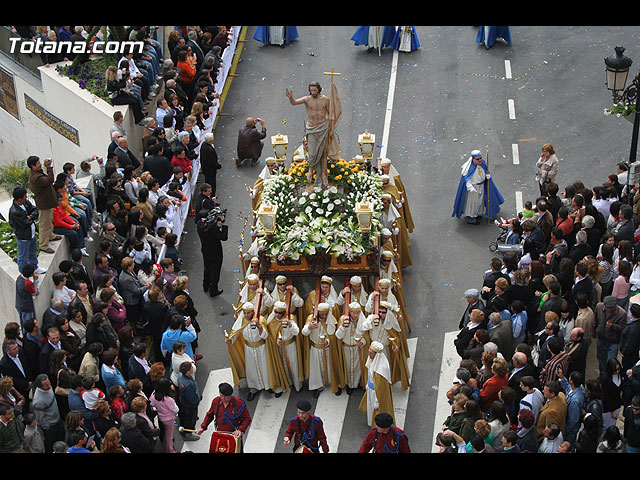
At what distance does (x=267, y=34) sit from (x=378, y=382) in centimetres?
1325

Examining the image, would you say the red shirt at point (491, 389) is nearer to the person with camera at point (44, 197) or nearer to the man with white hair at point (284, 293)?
the man with white hair at point (284, 293)

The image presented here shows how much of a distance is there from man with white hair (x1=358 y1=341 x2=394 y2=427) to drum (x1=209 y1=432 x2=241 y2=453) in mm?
2423

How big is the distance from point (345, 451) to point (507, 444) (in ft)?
10.6

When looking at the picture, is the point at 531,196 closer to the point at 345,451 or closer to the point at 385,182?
the point at 385,182

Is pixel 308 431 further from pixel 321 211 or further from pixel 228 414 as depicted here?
pixel 321 211

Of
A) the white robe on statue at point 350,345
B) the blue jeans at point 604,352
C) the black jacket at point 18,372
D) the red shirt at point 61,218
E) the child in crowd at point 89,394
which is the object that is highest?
the red shirt at point 61,218

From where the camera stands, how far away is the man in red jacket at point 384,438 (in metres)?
13.1

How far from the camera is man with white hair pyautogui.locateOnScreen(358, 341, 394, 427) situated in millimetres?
14914

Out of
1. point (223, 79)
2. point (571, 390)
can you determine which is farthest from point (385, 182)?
point (223, 79)

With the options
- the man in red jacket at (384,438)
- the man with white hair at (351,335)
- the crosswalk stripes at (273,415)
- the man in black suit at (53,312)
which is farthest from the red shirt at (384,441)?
the man in black suit at (53,312)

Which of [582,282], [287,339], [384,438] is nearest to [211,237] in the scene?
[287,339]

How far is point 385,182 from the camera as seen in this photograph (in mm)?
18312

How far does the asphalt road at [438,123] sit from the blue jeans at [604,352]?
8.61ft

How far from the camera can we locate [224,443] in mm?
13578
